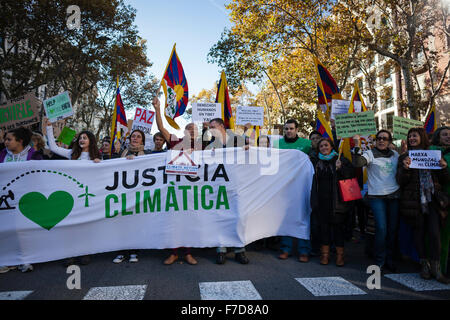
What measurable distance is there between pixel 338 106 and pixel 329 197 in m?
2.00


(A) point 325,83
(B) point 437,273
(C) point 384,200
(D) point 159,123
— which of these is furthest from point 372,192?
(D) point 159,123

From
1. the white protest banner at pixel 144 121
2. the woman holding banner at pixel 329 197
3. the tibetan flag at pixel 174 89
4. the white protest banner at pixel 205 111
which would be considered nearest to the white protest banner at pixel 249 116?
the white protest banner at pixel 205 111

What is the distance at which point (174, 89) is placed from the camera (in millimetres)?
6129

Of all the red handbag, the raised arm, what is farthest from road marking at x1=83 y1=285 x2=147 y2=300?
the red handbag

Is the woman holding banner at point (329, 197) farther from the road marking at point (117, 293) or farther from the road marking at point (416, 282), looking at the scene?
the road marking at point (117, 293)

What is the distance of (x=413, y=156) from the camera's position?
3.86 m

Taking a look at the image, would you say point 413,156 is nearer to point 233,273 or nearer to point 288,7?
point 233,273

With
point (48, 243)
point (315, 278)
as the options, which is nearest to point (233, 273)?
point (315, 278)

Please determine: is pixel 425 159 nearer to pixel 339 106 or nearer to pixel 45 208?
pixel 339 106

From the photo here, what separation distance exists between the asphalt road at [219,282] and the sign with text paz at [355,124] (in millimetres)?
1854

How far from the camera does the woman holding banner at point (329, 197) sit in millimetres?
4375

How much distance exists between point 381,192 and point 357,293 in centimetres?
148

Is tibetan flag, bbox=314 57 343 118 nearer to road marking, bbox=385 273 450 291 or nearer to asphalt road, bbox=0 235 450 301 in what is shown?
asphalt road, bbox=0 235 450 301

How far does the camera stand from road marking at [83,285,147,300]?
10.4 ft
